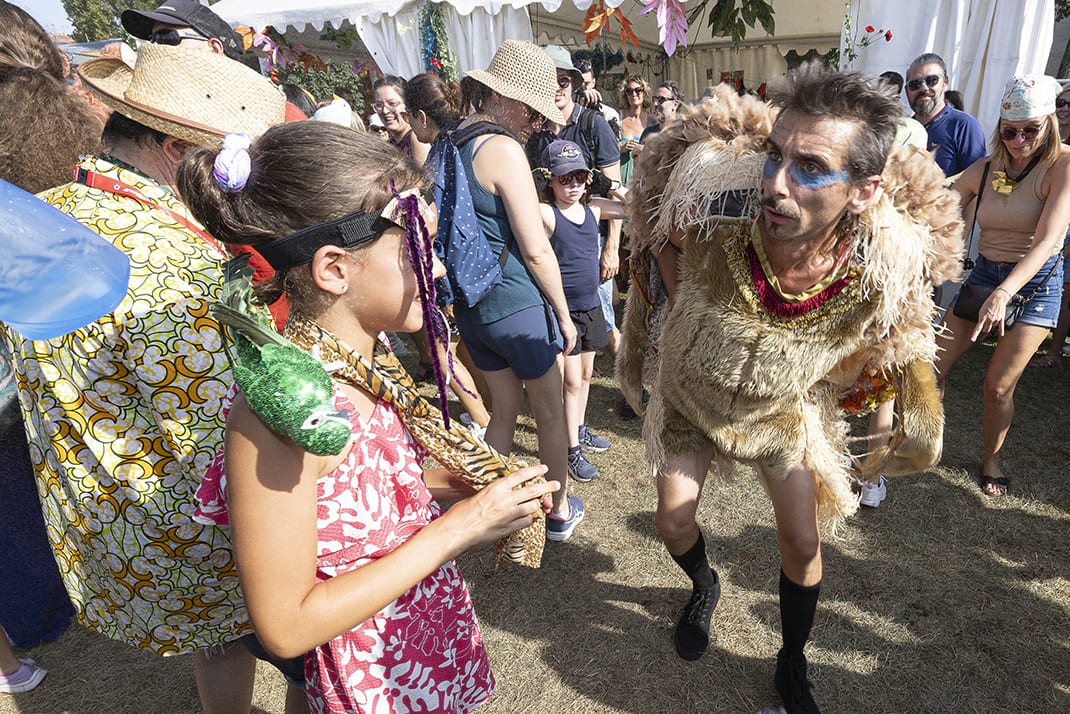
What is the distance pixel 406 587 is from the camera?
1.09 metres

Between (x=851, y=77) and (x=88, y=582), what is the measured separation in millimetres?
2432

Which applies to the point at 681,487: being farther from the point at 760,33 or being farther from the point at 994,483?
the point at 760,33

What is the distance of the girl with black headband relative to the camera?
96 centimetres

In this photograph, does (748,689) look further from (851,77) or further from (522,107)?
(522,107)

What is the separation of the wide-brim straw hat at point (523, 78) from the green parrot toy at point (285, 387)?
6.61 feet

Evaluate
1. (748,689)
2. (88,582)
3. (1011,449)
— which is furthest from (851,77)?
(1011,449)

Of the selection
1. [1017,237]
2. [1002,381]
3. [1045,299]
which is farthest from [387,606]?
[1017,237]

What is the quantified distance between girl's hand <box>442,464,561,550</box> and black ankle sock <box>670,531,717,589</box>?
1.32 meters

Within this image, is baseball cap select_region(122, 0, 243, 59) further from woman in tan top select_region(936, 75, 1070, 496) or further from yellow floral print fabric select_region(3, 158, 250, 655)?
woman in tan top select_region(936, 75, 1070, 496)

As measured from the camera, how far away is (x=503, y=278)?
106 inches

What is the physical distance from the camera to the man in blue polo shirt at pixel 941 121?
451 cm

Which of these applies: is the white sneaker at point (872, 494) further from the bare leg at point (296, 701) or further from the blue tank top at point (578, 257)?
the bare leg at point (296, 701)

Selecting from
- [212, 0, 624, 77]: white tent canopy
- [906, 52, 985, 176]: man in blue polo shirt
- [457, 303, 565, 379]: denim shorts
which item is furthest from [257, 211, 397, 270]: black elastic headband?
[212, 0, 624, 77]: white tent canopy

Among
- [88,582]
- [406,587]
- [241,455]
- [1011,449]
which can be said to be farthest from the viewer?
[1011,449]
